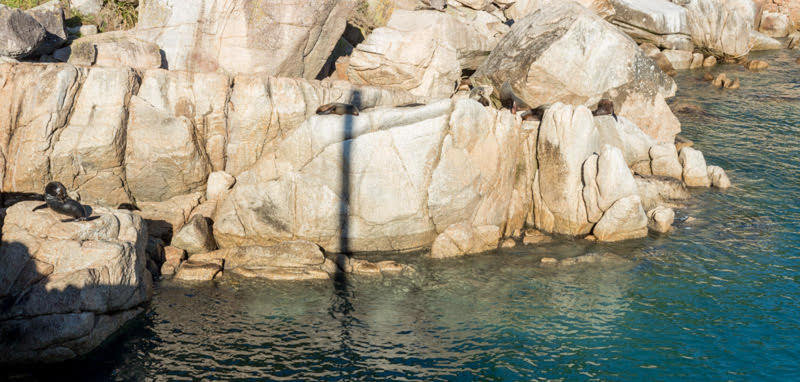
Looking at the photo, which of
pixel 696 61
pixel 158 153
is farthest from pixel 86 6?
pixel 696 61

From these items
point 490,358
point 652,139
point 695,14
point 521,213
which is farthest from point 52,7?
point 695,14

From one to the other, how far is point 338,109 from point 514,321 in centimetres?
813

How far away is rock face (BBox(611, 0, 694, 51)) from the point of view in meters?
35.7

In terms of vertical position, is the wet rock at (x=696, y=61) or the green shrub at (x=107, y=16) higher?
the wet rock at (x=696, y=61)

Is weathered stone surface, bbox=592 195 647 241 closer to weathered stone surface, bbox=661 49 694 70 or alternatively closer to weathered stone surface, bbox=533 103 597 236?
weathered stone surface, bbox=533 103 597 236

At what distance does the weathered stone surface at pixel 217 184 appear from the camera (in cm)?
1812

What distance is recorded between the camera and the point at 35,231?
13492 millimetres

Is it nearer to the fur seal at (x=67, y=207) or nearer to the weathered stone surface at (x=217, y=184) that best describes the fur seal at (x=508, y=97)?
the weathered stone surface at (x=217, y=184)

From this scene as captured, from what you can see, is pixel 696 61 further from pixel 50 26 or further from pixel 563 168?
pixel 50 26

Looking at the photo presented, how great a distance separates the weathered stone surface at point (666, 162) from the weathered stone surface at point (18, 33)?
796 inches

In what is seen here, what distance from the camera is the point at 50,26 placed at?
1948 cm

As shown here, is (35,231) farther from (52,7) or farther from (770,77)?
(770,77)

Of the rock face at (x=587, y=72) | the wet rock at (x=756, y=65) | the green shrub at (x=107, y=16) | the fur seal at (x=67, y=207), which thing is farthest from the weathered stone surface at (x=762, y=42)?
the fur seal at (x=67, y=207)

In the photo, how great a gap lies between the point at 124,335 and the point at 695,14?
37.2 metres
